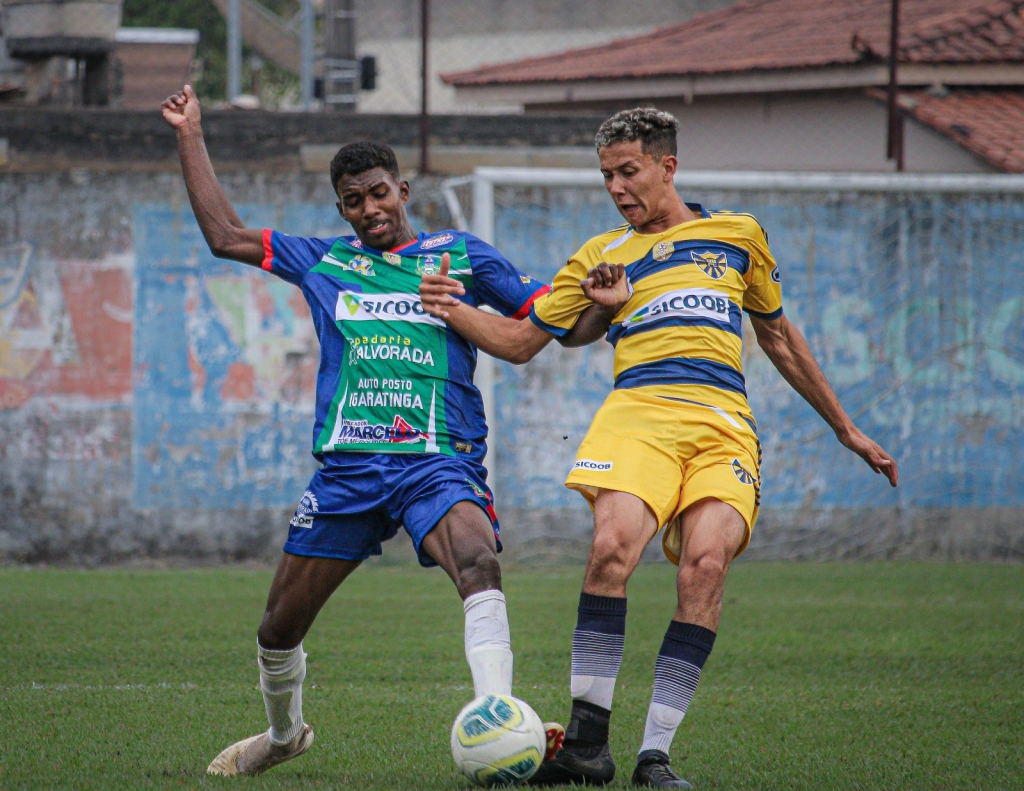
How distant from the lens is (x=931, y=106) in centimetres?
1446

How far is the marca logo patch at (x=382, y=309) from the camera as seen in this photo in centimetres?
488

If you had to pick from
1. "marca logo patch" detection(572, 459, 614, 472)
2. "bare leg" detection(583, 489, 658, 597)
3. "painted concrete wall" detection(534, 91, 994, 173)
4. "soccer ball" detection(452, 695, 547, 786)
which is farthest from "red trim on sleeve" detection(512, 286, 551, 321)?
"painted concrete wall" detection(534, 91, 994, 173)

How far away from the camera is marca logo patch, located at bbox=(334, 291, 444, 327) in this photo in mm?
4883

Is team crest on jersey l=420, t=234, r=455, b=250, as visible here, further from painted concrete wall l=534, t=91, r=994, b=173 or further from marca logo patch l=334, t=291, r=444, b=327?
painted concrete wall l=534, t=91, r=994, b=173

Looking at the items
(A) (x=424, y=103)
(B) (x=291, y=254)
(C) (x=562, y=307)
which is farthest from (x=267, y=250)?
(A) (x=424, y=103)

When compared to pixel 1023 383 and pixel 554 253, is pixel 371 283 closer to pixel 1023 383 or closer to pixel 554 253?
pixel 554 253

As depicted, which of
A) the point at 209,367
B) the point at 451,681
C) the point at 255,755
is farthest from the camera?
the point at 209,367

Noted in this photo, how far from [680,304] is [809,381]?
2.30ft

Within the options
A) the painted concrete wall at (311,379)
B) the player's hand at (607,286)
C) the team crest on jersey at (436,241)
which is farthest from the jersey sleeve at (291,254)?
the painted concrete wall at (311,379)

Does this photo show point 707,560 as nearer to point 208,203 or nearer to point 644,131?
point 644,131

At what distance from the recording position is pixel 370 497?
15.3ft

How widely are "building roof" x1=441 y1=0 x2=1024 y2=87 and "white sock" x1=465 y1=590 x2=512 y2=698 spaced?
11.3m

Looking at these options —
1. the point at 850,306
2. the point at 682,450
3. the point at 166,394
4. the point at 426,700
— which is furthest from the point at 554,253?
the point at 682,450

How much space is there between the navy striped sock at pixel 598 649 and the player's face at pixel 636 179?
1.41m
